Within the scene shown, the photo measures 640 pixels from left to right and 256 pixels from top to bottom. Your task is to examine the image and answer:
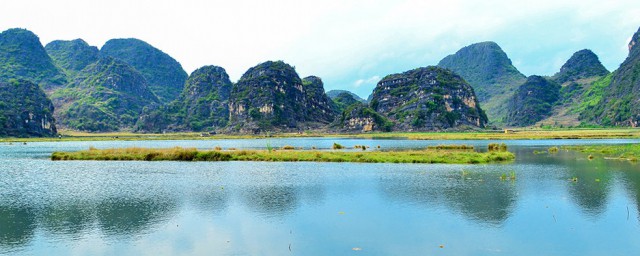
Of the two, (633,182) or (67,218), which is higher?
(67,218)

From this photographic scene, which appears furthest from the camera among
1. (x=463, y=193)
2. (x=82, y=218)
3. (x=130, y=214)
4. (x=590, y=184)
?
(x=590, y=184)

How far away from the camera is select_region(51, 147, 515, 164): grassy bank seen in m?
61.1

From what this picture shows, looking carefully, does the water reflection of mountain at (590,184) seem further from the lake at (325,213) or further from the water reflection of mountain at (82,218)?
the water reflection of mountain at (82,218)

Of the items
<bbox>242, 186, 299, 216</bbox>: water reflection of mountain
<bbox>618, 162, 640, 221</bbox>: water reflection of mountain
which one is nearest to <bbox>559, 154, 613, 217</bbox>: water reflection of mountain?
<bbox>618, 162, 640, 221</bbox>: water reflection of mountain

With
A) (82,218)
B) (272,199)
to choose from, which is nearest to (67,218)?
(82,218)

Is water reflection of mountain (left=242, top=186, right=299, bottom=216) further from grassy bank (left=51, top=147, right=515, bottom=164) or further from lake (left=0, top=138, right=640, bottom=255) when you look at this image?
grassy bank (left=51, top=147, right=515, bottom=164)

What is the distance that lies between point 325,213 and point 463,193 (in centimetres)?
1200

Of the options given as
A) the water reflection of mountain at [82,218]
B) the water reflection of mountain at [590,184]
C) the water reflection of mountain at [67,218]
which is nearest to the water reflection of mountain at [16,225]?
the water reflection of mountain at [82,218]

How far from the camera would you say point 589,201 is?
1210 inches

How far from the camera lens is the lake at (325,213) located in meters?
20.4

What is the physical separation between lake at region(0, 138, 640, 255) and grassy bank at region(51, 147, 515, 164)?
43.0 ft

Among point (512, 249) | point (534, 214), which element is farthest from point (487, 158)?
point (512, 249)

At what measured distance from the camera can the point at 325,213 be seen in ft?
90.5

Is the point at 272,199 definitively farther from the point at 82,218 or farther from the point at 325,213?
the point at 82,218
